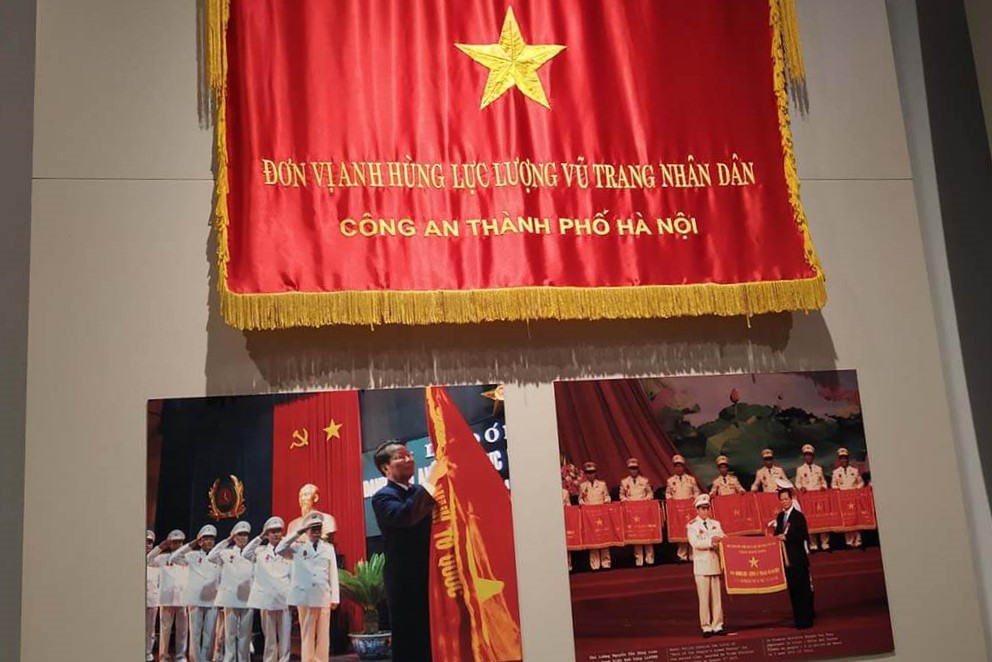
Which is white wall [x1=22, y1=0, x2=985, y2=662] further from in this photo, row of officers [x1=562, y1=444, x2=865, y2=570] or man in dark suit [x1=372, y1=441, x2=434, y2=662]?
man in dark suit [x1=372, y1=441, x2=434, y2=662]

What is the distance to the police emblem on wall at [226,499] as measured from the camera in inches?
118

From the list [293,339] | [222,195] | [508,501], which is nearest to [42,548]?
[293,339]

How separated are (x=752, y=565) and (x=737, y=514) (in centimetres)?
17

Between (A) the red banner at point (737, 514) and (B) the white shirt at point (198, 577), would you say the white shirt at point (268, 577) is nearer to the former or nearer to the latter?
(B) the white shirt at point (198, 577)

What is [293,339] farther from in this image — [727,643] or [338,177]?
[727,643]

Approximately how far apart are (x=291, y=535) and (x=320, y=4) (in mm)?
1736

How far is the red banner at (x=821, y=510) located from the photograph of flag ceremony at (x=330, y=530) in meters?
1.02

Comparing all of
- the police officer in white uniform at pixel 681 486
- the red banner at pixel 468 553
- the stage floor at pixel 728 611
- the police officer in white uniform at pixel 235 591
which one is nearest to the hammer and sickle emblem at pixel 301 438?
the police officer in white uniform at pixel 235 591

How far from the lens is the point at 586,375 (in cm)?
333

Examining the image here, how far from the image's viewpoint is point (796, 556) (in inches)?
130

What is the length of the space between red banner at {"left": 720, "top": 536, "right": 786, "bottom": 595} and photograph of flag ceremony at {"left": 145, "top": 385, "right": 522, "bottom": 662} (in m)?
0.72

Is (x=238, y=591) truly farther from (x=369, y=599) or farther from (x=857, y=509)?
(x=857, y=509)

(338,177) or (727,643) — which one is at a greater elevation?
(338,177)

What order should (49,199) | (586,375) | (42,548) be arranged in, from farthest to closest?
1. (586,375)
2. (49,199)
3. (42,548)
